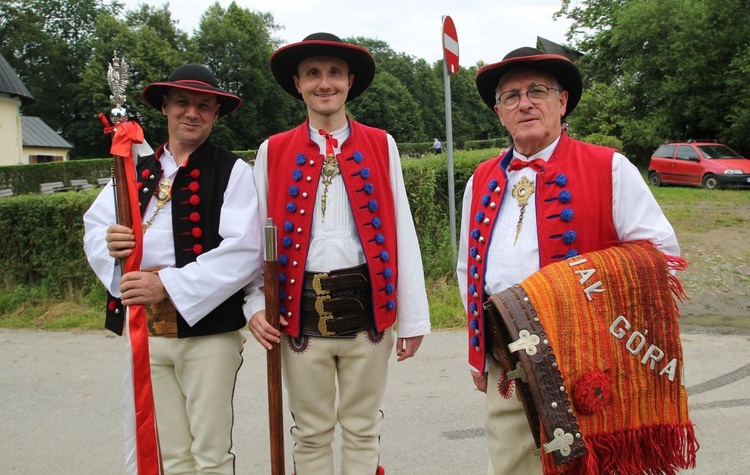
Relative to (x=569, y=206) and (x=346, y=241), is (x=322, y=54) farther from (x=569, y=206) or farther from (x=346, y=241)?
(x=569, y=206)

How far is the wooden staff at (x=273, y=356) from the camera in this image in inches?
98.3

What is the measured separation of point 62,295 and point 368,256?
5.00m

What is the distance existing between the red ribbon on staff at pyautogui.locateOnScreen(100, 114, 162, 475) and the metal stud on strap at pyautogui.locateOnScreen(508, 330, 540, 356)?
1.59m

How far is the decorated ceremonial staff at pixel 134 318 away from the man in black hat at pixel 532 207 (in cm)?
141

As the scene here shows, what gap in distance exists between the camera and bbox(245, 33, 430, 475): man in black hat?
2.67 m

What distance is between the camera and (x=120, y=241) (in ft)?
8.27

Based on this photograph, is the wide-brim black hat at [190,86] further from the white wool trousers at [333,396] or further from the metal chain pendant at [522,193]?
the metal chain pendant at [522,193]

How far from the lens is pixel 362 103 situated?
60812mm

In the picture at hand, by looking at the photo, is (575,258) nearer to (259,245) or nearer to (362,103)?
(259,245)

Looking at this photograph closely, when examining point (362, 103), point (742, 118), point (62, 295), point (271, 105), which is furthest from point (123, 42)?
point (62, 295)

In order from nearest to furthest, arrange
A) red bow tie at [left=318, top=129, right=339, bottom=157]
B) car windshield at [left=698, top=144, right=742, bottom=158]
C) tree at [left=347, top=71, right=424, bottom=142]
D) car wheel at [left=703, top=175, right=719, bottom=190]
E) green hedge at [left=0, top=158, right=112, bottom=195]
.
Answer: red bow tie at [left=318, top=129, right=339, bottom=157], car wheel at [left=703, top=175, right=719, bottom=190], car windshield at [left=698, top=144, right=742, bottom=158], green hedge at [left=0, top=158, right=112, bottom=195], tree at [left=347, top=71, right=424, bottom=142]

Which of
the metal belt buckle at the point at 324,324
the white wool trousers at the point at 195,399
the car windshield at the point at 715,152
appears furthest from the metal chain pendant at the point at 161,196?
the car windshield at the point at 715,152

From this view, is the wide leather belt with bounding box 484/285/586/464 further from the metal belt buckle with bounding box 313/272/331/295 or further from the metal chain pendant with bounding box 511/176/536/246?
the metal belt buckle with bounding box 313/272/331/295

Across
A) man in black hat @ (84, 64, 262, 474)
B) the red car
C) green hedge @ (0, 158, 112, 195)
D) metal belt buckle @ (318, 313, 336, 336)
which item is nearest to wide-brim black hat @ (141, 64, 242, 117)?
man in black hat @ (84, 64, 262, 474)
